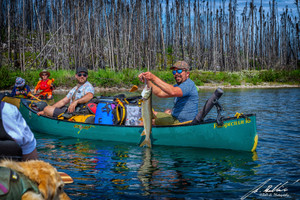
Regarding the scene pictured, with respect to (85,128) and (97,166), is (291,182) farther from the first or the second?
(85,128)

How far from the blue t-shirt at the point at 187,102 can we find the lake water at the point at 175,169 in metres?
0.79

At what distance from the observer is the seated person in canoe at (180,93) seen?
6924 millimetres

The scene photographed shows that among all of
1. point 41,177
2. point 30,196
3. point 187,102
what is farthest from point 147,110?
point 30,196

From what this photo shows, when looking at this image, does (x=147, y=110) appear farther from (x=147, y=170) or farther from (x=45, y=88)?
(x=45, y=88)

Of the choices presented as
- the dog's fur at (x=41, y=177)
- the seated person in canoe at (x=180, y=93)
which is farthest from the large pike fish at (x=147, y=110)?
the dog's fur at (x=41, y=177)

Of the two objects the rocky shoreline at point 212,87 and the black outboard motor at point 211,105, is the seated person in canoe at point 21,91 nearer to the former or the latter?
the black outboard motor at point 211,105

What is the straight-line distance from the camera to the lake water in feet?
15.2

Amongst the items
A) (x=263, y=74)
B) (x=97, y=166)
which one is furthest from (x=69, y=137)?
(x=263, y=74)

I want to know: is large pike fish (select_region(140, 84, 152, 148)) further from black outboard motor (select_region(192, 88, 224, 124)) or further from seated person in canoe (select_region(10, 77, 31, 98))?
seated person in canoe (select_region(10, 77, 31, 98))

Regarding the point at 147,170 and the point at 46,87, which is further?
the point at 46,87

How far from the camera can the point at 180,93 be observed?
7.07 metres

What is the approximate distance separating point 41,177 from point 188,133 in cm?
530

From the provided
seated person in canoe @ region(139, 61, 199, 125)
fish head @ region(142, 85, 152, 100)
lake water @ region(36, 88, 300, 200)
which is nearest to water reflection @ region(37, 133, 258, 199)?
lake water @ region(36, 88, 300, 200)

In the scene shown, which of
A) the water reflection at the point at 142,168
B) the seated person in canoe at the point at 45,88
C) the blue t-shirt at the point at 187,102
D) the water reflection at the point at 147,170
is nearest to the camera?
the water reflection at the point at 142,168
